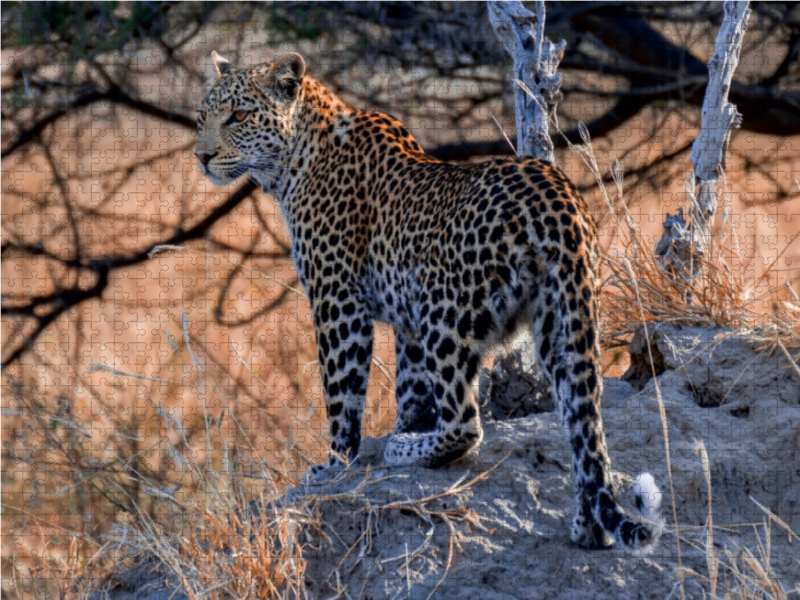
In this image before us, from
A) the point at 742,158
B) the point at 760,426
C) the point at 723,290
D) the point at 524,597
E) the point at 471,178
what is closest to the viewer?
the point at 524,597

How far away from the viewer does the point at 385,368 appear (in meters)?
6.22

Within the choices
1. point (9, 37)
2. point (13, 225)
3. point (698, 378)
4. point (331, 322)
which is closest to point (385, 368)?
point (331, 322)

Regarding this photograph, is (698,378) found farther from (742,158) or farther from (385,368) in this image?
(742,158)

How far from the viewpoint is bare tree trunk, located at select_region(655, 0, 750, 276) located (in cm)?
616

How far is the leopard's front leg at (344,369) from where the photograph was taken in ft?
17.8

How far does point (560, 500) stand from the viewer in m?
4.89

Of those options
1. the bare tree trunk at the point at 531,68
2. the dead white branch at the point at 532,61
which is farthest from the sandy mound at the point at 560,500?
the dead white branch at the point at 532,61

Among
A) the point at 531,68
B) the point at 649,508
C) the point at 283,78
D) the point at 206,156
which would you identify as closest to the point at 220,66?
the point at 283,78

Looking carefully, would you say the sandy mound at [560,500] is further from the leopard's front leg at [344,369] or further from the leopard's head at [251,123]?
the leopard's head at [251,123]

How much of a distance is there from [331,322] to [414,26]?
502 centimetres

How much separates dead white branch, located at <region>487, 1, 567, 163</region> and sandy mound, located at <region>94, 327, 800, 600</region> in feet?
4.56

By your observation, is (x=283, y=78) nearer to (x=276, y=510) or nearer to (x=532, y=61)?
(x=532, y=61)

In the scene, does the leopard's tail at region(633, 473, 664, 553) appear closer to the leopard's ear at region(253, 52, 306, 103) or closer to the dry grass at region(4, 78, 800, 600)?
the dry grass at region(4, 78, 800, 600)

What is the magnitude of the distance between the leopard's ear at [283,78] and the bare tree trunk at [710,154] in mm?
2333
